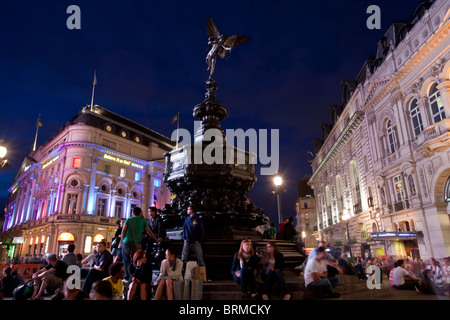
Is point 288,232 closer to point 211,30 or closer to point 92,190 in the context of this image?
point 211,30

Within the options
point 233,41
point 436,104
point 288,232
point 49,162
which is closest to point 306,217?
point 436,104

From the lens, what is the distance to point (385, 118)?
26.2m

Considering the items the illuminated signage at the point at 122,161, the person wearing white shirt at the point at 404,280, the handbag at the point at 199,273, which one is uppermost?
the illuminated signage at the point at 122,161

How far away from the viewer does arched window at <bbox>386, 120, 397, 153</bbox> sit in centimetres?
2480

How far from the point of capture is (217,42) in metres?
11.3

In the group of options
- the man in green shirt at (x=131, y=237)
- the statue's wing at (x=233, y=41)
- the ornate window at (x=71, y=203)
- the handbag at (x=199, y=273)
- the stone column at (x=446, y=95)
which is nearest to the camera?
the handbag at (x=199, y=273)

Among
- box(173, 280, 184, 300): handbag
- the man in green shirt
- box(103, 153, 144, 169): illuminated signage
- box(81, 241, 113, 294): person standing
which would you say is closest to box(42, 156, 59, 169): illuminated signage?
box(103, 153, 144, 169): illuminated signage

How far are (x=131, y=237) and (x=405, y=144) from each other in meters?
23.6

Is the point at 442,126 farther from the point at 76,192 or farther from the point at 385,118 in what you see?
the point at 76,192

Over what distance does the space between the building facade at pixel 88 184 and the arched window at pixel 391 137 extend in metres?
27.2

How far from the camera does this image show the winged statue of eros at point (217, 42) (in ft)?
36.4

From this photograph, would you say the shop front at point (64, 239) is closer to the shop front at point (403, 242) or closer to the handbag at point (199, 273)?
the shop front at point (403, 242)

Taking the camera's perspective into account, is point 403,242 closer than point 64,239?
Yes

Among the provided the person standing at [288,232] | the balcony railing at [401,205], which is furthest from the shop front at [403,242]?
the person standing at [288,232]
